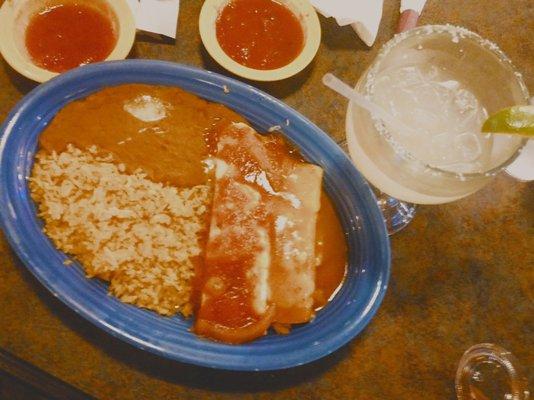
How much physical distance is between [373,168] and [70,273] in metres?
0.99

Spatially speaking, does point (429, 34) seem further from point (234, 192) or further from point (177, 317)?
point (177, 317)

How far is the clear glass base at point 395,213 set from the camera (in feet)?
6.59

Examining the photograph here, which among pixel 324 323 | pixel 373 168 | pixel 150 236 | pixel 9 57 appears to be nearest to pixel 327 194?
pixel 373 168

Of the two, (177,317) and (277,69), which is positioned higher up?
(277,69)

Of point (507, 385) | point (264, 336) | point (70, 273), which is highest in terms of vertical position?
point (70, 273)

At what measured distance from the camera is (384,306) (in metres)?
1.91

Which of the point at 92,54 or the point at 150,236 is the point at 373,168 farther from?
the point at 92,54

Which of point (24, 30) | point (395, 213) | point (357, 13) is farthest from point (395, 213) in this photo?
point (24, 30)

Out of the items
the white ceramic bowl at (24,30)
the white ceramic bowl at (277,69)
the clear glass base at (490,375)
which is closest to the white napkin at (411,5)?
the white ceramic bowl at (277,69)

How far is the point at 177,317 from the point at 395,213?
35.3 inches

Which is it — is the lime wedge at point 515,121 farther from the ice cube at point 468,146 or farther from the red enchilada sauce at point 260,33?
the red enchilada sauce at point 260,33

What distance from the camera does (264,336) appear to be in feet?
5.61

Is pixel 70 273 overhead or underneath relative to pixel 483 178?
underneath

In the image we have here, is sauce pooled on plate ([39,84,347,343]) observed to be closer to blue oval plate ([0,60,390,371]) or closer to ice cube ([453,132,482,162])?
blue oval plate ([0,60,390,371])
